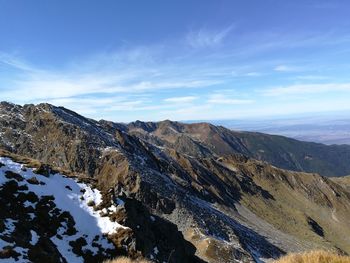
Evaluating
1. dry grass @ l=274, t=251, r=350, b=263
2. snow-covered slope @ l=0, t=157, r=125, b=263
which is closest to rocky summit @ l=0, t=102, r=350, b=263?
snow-covered slope @ l=0, t=157, r=125, b=263

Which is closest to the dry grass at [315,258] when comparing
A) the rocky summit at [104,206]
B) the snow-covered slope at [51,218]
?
the rocky summit at [104,206]

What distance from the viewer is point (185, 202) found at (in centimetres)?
12606

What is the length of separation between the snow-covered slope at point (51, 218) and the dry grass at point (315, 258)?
1583 cm

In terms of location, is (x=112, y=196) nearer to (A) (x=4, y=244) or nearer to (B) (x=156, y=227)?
(B) (x=156, y=227)

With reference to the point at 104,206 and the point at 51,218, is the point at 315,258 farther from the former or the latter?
the point at 104,206

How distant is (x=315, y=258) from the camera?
11516 millimetres

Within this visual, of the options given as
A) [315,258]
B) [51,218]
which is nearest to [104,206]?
[51,218]

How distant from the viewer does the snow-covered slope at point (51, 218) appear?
26.9 meters

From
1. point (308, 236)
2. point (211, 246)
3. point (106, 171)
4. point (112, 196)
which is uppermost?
point (112, 196)

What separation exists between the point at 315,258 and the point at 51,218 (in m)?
27.4

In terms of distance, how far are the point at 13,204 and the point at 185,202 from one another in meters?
95.2

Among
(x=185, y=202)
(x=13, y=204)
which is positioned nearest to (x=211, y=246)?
(x=185, y=202)

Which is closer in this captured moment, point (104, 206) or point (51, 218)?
point (51, 218)

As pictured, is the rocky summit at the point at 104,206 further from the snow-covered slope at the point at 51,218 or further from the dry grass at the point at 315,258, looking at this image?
the dry grass at the point at 315,258
